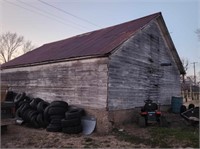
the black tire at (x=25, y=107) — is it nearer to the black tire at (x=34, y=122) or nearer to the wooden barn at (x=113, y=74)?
the black tire at (x=34, y=122)

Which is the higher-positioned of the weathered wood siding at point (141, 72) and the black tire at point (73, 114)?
the weathered wood siding at point (141, 72)

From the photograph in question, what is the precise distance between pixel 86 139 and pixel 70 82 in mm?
4237

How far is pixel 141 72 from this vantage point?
42.9 feet

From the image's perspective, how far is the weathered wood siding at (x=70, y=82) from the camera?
1085 cm

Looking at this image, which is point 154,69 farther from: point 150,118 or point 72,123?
point 72,123

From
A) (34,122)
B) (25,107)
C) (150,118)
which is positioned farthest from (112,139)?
(25,107)

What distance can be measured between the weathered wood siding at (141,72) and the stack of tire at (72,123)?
1.58m

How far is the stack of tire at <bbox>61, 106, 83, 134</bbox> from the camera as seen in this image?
10.1m

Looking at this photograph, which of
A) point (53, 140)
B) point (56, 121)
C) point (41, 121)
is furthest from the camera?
point (41, 121)

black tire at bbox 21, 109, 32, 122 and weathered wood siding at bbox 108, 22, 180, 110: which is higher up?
weathered wood siding at bbox 108, 22, 180, 110

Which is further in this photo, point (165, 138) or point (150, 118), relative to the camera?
point (150, 118)

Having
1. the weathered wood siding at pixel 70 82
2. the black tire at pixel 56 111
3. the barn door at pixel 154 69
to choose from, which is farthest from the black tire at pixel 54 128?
the barn door at pixel 154 69

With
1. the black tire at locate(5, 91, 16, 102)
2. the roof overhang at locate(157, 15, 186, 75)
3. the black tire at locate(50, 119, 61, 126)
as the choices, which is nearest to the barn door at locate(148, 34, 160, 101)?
the roof overhang at locate(157, 15, 186, 75)

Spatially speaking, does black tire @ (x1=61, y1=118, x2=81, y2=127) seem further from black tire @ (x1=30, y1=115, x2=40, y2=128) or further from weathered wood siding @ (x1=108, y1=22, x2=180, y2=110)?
black tire @ (x1=30, y1=115, x2=40, y2=128)
